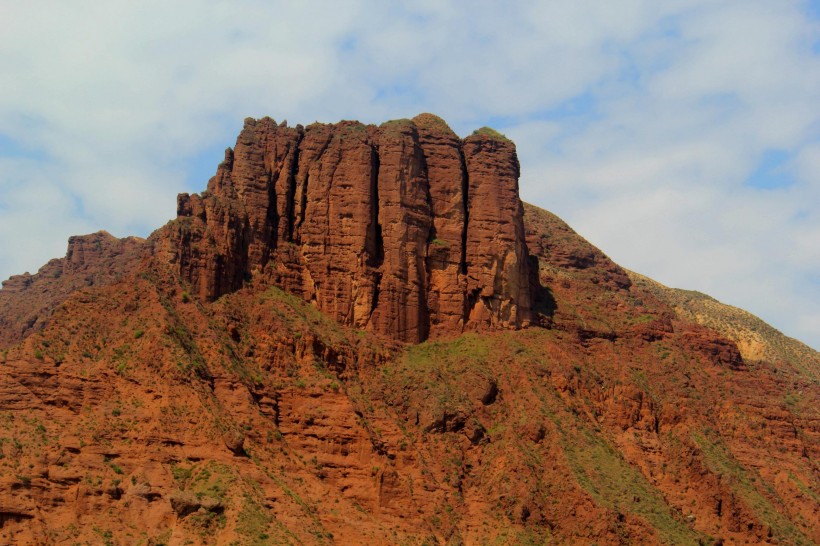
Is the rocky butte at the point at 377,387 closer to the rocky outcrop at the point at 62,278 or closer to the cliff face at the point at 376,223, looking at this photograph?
the cliff face at the point at 376,223

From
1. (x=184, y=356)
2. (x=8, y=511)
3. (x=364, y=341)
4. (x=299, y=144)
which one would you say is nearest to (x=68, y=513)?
(x=8, y=511)

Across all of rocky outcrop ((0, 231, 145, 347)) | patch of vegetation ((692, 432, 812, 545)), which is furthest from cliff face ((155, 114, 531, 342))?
patch of vegetation ((692, 432, 812, 545))

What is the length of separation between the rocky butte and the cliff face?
207 millimetres

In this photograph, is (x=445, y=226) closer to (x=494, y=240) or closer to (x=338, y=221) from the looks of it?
(x=494, y=240)

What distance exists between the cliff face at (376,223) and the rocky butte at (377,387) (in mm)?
207

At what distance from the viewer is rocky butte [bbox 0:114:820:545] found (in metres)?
90.1

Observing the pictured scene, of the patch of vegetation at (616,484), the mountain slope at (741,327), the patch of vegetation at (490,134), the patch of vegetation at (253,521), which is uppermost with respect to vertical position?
the patch of vegetation at (490,134)

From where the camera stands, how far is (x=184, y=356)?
323 feet

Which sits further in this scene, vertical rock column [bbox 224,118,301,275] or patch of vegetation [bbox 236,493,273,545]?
vertical rock column [bbox 224,118,301,275]

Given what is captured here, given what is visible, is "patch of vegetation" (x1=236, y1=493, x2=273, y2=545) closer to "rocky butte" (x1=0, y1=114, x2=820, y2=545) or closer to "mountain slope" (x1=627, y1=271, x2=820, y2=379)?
"rocky butte" (x1=0, y1=114, x2=820, y2=545)

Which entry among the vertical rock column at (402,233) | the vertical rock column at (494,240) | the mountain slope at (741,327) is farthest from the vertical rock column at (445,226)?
the mountain slope at (741,327)

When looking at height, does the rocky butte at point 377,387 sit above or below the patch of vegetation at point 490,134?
Result: below

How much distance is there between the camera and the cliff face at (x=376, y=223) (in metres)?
116

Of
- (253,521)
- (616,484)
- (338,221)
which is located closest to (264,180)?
(338,221)
